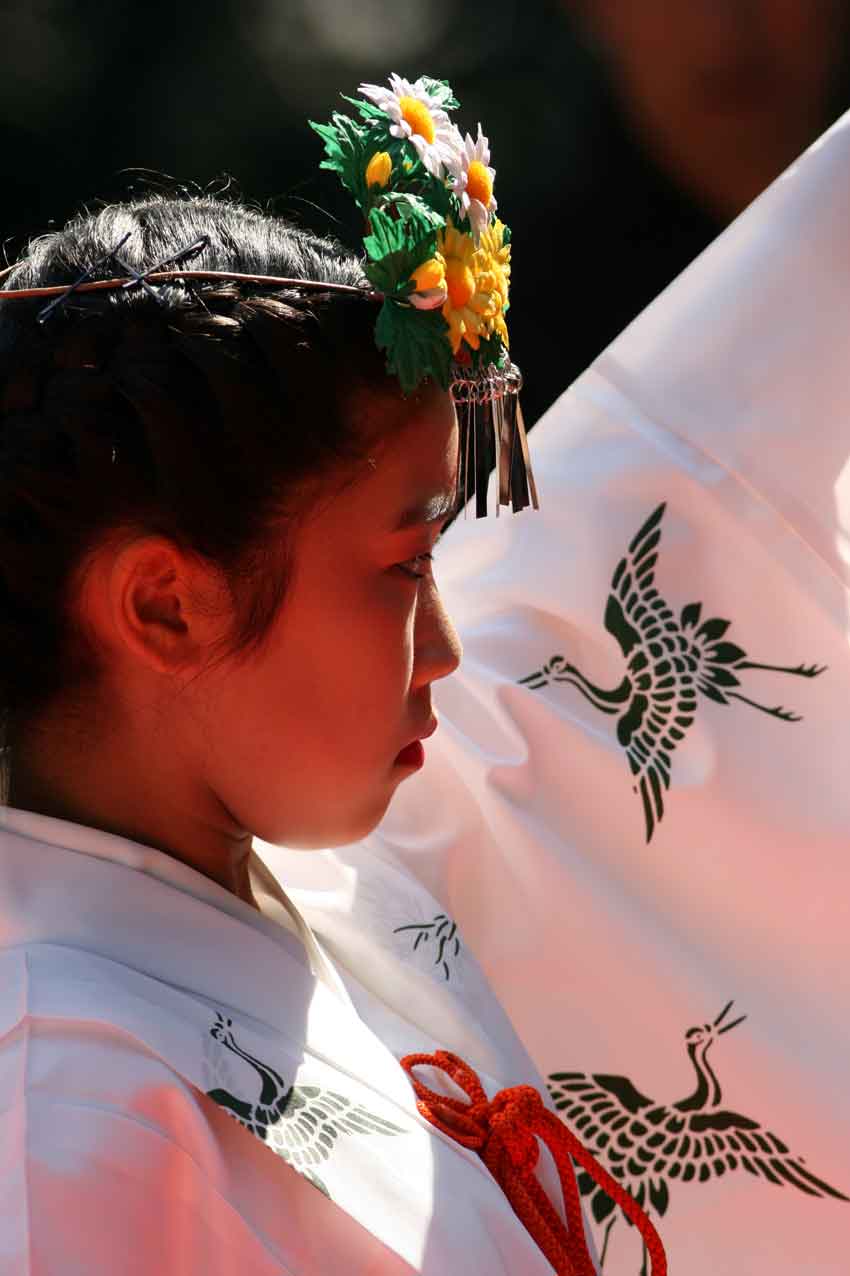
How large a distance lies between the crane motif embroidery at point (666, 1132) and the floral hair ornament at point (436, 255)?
0.47 meters

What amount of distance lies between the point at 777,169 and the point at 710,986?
1783mm

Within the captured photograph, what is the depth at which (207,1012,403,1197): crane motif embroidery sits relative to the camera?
0.76 metres

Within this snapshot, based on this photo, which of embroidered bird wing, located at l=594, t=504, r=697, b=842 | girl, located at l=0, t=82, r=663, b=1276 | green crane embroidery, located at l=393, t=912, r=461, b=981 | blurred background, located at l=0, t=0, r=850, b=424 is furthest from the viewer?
blurred background, located at l=0, t=0, r=850, b=424

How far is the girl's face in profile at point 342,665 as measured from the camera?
34.4 inches

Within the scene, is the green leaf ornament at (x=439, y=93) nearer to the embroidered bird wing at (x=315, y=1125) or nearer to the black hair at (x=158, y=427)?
the black hair at (x=158, y=427)

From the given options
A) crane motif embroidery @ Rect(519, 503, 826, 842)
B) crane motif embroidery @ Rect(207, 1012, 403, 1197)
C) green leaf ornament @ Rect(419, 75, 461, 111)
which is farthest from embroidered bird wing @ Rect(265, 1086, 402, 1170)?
green leaf ornament @ Rect(419, 75, 461, 111)

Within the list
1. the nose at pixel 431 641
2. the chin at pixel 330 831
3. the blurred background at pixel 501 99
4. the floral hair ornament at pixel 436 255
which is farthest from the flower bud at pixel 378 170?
the blurred background at pixel 501 99

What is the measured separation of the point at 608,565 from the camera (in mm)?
1291

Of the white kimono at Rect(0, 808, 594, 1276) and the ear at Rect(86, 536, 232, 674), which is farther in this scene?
the ear at Rect(86, 536, 232, 674)

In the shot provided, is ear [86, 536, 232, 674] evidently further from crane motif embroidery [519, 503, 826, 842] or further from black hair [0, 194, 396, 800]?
crane motif embroidery [519, 503, 826, 842]

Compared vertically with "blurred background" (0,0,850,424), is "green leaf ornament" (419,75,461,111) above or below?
below

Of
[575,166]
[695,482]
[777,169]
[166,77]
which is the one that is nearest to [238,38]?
[166,77]

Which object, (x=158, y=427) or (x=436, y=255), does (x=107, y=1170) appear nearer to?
(x=158, y=427)

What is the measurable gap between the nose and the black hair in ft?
0.33
